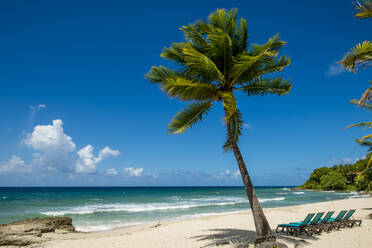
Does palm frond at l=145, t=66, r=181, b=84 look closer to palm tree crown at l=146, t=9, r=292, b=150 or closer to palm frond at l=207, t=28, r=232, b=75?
palm tree crown at l=146, t=9, r=292, b=150

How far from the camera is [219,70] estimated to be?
7.09 m

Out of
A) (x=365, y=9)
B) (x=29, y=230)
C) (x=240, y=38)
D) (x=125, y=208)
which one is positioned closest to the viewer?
(x=365, y=9)

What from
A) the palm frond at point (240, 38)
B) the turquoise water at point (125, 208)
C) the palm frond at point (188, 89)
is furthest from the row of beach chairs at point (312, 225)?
the turquoise water at point (125, 208)

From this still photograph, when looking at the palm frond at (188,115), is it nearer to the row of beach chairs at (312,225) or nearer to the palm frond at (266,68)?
the palm frond at (266,68)

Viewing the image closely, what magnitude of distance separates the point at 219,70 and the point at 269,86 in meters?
1.53

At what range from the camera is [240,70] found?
6645mm

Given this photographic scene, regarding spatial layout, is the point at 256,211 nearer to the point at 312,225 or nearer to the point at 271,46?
the point at 312,225

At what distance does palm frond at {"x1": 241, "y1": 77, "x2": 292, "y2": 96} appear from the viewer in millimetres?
7133

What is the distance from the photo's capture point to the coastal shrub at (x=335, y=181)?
59.0 metres

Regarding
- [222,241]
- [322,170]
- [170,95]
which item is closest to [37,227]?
[222,241]

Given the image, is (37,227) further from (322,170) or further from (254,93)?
(322,170)

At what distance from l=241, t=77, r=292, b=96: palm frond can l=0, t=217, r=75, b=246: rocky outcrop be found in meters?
10.3

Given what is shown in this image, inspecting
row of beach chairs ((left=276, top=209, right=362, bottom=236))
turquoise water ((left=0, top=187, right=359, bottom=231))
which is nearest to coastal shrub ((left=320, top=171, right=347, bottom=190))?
turquoise water ((left=0, top=187, right=359, bottom=231))

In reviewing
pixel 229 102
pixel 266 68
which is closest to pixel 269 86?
pixel 266 68
